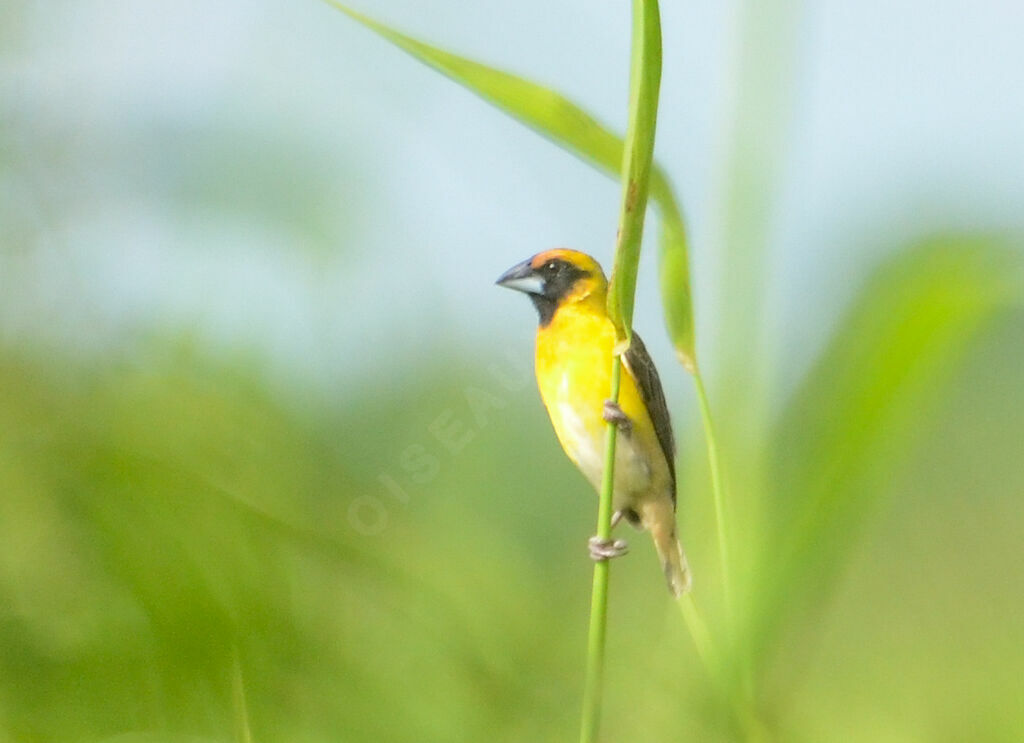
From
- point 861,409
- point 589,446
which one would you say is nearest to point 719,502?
point 861,409

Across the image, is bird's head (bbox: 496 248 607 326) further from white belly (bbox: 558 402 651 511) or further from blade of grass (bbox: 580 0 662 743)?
blade of grass (bbox: 580 0 662 743)

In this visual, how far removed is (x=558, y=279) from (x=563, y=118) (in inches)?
28.6

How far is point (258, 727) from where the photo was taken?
0.34m

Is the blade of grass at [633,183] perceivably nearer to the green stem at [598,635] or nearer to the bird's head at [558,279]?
the green stem at [598,635]

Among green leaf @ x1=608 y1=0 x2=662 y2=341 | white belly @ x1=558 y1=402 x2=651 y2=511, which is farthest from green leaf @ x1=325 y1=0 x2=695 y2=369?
white belly @ x1=558 y1=402 x2=651 y2=511

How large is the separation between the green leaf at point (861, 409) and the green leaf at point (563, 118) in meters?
0.08

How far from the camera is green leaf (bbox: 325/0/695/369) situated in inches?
14.0

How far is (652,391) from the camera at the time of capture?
1.04 meters

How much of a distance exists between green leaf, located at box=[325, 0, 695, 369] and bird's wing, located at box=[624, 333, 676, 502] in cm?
53

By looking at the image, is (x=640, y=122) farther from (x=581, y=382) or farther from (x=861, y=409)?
(x=581, y=382)

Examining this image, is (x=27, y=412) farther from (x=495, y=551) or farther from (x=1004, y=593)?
(x=1004, y=593)

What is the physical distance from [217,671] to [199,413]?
0.09 m

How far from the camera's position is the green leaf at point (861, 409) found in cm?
27

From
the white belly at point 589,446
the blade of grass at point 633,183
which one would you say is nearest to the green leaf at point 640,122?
the blade of grass at point 633,183
